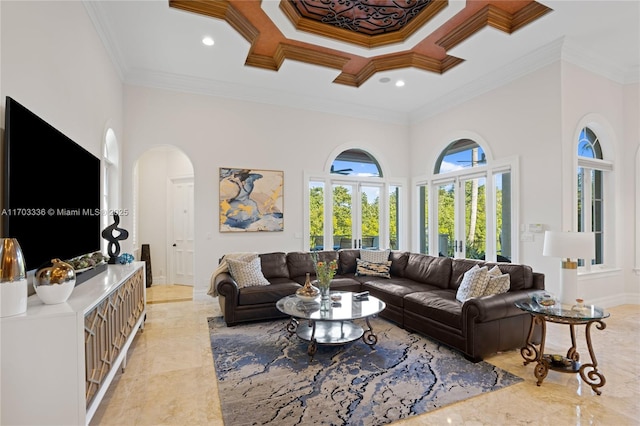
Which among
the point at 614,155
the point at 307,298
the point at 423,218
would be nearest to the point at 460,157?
the point at 423,218

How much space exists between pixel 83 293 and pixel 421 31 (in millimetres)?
4523

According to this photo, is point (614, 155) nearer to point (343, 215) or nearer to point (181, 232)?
point (343, 215)

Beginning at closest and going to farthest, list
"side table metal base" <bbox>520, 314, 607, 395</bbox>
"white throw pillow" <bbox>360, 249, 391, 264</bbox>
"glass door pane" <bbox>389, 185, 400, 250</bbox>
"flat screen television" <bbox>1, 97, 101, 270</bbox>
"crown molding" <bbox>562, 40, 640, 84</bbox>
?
"flat screen television" <bbox>1, 97, 101, 270</bbox> → "side table metal base" <bbox>520, 314, 607, 395</bbox> → "crown molding" <bbox>562, 40, 640, 84</bbox> → "white throw pillow" <bbox>360, 249, 391, 264</bbox> → "glass door pane" <bbox>389, 185, 400, 250</bbox>

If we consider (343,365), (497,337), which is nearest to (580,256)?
(497,337)

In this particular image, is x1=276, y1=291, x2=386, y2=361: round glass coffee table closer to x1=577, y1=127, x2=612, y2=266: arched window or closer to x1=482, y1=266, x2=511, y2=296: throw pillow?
x1=482, y1=266, x2=511, y2=296: throw pillow

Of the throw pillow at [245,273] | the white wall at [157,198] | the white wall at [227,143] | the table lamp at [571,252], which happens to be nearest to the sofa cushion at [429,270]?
the table lamp at [571,252]

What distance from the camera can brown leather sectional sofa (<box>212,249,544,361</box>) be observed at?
10.3 ft

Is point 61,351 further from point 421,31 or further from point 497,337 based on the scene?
point 421,31

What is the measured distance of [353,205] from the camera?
6914 mm

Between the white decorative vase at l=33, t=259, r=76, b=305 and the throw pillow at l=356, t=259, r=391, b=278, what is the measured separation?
4.07 m

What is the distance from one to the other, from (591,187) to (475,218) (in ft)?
5.64

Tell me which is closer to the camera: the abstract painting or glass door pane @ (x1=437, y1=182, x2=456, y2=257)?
the abstract painting

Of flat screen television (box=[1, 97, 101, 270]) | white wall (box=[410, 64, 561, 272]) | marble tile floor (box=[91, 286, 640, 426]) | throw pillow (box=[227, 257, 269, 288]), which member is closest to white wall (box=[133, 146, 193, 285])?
throw pillow (box=[227, 257, 269, 288])

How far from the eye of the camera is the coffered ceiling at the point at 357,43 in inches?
148
